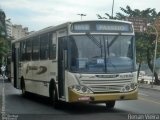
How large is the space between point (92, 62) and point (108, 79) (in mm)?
754

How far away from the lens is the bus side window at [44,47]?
2147cm

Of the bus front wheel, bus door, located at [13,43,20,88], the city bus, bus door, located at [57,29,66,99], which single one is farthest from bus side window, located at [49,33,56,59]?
bus door, located at [13,43,20,88]

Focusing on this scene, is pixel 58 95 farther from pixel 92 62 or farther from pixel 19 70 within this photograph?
pixel 19 70

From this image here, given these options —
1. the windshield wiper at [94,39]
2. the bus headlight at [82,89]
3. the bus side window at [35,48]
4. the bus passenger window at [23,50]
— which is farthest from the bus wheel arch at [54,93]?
the bus passenger window at [23,50]

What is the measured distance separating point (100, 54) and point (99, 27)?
0.99 metres

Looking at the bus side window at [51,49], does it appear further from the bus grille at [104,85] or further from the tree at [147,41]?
the tree at [147,41]

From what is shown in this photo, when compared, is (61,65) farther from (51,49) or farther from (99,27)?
(99,27)

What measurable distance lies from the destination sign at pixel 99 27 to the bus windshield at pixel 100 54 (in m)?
0.23

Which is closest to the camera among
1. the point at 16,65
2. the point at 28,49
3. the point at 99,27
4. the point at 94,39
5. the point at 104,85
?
the point at 104,85

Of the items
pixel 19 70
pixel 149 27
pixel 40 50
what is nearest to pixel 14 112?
pixel 40 50

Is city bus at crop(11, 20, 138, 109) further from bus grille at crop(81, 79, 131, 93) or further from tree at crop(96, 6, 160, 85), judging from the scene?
tree at crop(96, 6, 160, 85)

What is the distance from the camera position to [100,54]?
18172 millimetres

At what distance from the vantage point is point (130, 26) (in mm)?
19094

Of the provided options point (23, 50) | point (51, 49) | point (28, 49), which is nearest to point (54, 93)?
point (51, 49)
